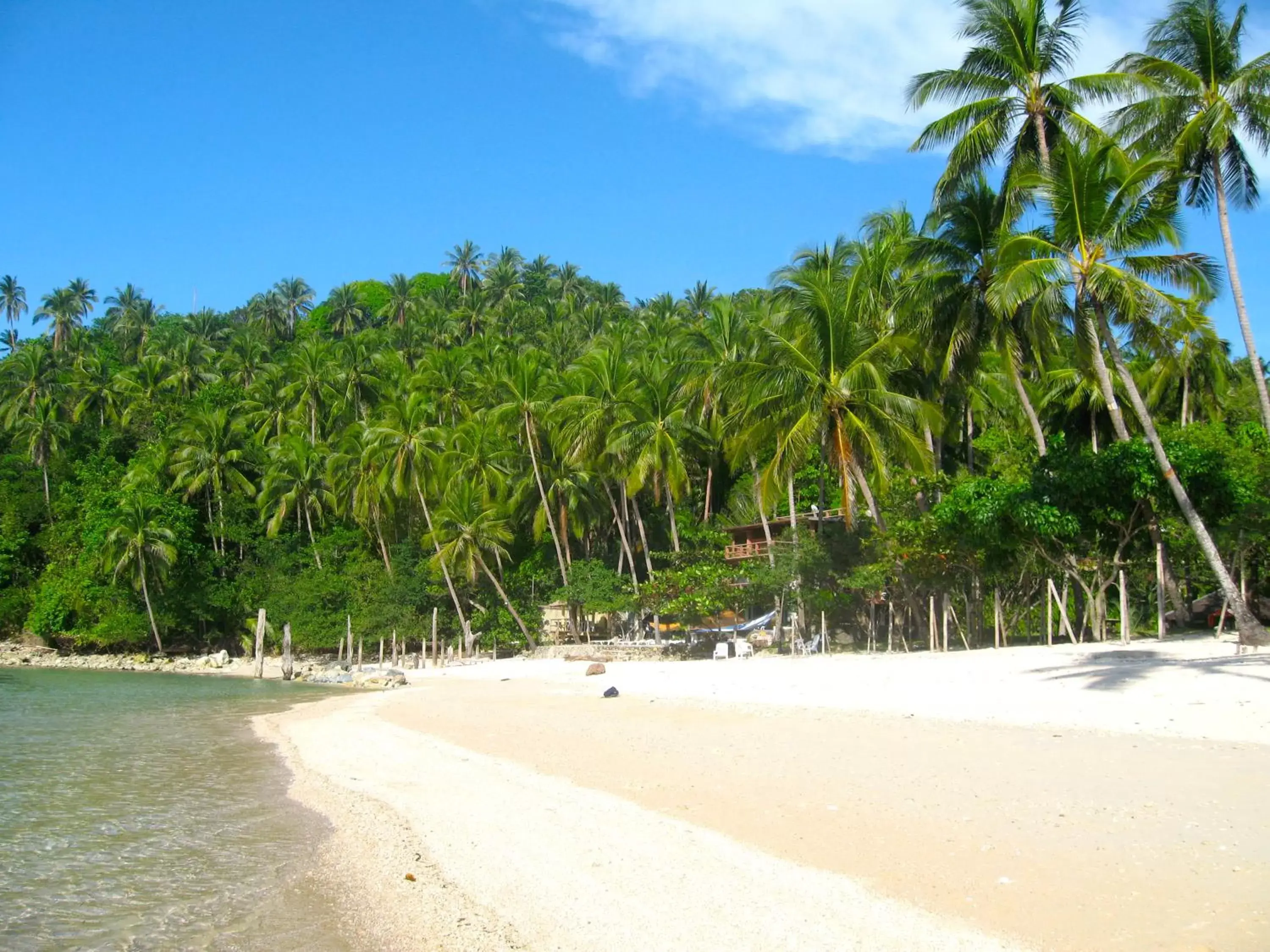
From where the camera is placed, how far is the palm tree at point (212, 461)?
47375 mm

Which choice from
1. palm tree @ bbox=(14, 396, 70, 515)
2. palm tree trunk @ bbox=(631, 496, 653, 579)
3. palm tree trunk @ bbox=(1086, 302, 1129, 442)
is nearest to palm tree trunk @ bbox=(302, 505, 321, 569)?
palm tree @ bbox=(14, 396, 70, 515)

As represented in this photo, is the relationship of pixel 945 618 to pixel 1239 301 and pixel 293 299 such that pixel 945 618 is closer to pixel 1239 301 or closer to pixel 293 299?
pixel 1239 301


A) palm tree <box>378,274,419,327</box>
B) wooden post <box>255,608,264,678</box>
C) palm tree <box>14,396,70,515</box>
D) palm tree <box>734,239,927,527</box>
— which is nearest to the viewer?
palm tree <box>734,239,927,527</box>

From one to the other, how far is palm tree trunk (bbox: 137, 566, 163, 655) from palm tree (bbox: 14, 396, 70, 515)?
367 inches

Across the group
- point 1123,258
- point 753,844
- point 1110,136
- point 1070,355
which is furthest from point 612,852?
point 1070,355

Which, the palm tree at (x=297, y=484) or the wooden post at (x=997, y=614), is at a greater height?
the palm tree at (x=297, y=484)

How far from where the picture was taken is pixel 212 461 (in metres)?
47.7

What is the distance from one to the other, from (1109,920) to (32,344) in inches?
2581

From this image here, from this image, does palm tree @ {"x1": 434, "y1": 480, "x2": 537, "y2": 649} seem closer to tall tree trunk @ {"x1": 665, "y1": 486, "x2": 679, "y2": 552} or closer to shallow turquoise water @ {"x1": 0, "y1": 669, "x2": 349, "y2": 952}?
tall tree trunk @ {"x1": 665, "y1": 486, "x2": 679, "y2": 552}

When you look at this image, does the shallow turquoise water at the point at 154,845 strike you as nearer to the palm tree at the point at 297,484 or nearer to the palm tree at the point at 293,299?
the palm tree at the point at 297,484

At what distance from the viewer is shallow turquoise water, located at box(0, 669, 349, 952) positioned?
6.17 m

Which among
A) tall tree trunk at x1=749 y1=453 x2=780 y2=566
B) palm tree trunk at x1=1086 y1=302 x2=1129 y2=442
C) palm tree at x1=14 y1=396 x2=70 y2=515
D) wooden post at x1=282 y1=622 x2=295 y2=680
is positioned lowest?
wooden post at x1=282 y1=622 x2=295 y2=680

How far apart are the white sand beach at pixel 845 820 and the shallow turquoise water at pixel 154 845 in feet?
1.59

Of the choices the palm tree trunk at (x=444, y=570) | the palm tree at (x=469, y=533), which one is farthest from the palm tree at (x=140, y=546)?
the palm tree at (x=469, y=533)
